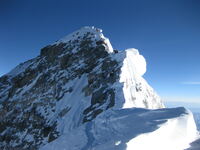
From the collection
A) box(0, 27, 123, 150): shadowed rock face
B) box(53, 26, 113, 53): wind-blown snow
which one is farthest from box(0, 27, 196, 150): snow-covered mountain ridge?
box(53, 26, 113, 53): wind-blown snow

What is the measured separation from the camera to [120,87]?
17.3 m

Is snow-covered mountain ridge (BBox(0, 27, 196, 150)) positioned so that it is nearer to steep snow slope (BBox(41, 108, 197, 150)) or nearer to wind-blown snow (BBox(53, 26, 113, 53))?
steep snow slope (BBox(41, 108, 197, 150))

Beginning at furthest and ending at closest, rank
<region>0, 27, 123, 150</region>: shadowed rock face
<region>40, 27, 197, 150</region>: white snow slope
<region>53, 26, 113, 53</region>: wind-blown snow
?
<region>53, 26, 113, 53</region>: wind-blown snow → <region>0, 27, 123, 150</region>: shadowed rock face → <region>40, 27, 197, 150</region>: white snow slope

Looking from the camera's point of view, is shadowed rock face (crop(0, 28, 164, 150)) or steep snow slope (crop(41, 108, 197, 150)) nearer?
steep snow slope (crop(41, 108, 197, 150))

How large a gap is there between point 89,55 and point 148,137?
23.4 meters

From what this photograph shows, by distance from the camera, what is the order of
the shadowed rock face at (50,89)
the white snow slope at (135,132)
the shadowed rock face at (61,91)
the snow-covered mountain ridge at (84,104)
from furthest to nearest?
the shadowed rock face at (50,89)
the shadowed rock face at (61,91)
the snow-covered mountain ridge at (84,104)
the white snow slope at (135,132)

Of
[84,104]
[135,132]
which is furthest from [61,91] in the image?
[135,132]

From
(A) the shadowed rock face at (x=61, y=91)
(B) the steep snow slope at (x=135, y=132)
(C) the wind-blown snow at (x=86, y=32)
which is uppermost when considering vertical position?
(C) the wind-blown snow at (x=86, y=32)

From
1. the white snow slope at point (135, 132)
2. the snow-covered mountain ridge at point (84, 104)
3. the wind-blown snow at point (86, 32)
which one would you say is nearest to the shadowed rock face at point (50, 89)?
the snow-covered mountain ridge at point (84, 104)

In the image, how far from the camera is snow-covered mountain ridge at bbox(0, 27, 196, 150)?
239 inches

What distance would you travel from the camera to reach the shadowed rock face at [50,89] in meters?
20.8

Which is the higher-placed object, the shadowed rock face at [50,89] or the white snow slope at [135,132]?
the shadowed rock face at [50,89]

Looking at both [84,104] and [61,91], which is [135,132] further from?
[61,91]

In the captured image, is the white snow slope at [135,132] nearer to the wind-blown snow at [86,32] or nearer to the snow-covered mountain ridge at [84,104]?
the snow-covered mountain ridge at [84,104]
